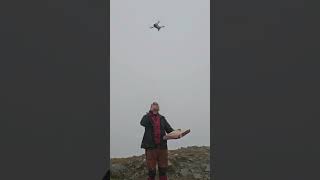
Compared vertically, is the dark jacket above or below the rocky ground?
above

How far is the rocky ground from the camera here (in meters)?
8.50

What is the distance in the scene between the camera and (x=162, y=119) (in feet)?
22.9

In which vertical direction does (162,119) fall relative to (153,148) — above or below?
above

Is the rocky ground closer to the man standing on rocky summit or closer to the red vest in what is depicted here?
the man standing on rocky summit

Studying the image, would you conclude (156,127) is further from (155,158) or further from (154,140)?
(155,158)

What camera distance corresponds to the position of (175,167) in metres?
8.85

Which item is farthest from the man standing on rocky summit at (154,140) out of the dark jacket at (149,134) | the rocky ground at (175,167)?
the rocky ground at (175,167)

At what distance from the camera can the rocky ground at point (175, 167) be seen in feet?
27.9

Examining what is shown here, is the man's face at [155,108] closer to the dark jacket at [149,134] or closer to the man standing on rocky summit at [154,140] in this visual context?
the man standing on rocky summit at [154,140]

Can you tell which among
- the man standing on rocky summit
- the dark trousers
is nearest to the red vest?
the man standing on rocky summit

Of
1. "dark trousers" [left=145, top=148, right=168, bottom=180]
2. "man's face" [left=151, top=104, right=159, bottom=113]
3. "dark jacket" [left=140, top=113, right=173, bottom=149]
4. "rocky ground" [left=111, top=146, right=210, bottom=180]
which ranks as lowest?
"rocky ground" [left=111, top=146, right=210, bottom=180]
